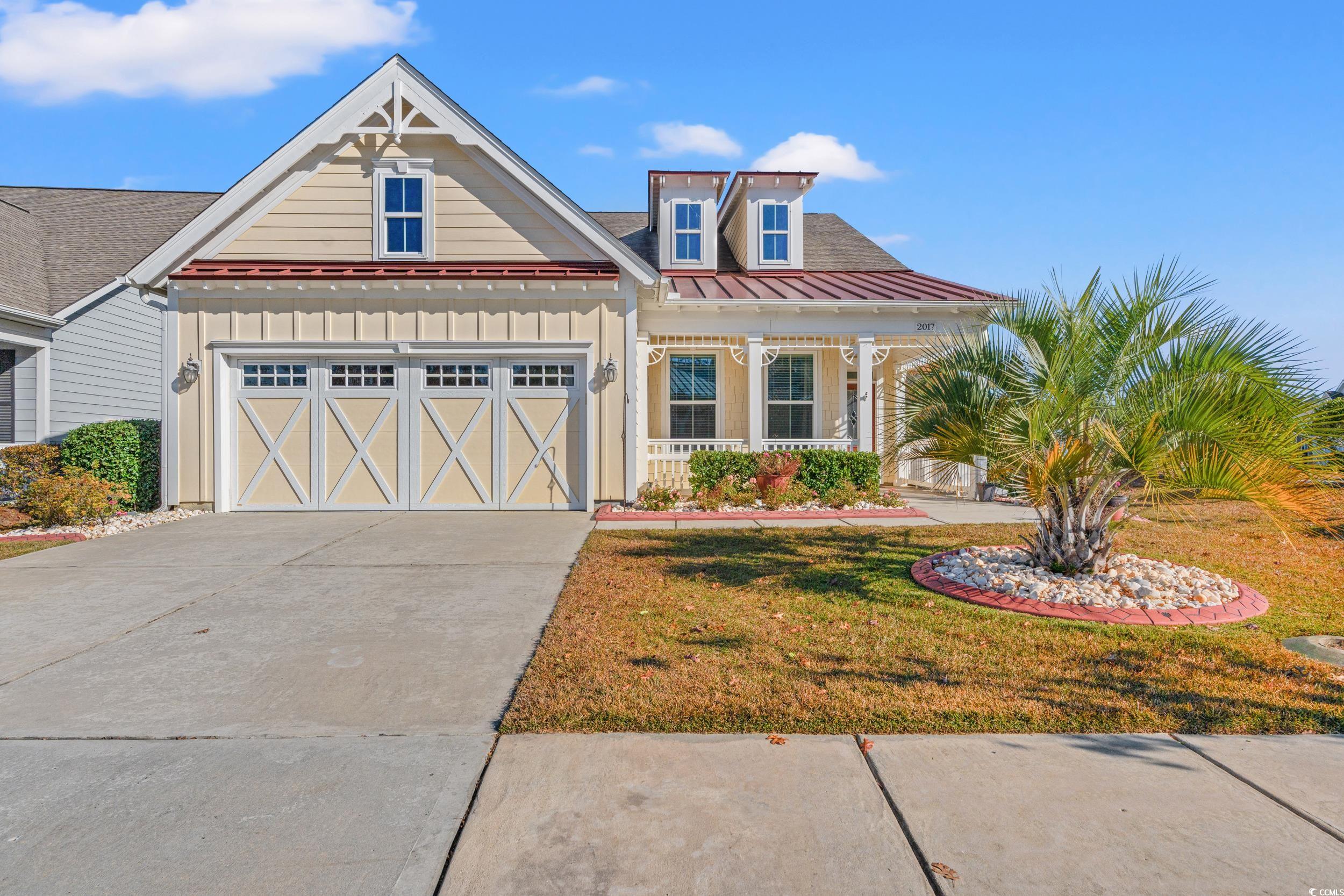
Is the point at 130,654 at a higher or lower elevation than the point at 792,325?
lower

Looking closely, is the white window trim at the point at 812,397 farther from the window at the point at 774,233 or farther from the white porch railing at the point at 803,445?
the window at the point at 774,233

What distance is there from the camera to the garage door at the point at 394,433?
456 inches

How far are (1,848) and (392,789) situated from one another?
131 cm

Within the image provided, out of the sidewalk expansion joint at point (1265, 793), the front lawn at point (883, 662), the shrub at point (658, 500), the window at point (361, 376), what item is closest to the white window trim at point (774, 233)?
the shrub at point (658, 500)

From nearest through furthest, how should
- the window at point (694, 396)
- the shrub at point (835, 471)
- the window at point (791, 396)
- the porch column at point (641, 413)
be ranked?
1. the porch column at point (641, 413)
2. the shrub at point (835, 471)
3. the window at point (694, 396)
4. the window at point (791, 396)

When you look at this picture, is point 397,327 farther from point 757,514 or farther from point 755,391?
point 757,514

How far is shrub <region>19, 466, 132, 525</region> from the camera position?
988cm

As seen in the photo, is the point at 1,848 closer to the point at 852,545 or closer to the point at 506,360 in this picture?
the point at 852,545

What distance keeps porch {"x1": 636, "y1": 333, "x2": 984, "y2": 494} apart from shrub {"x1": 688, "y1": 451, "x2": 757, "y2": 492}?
1207mm

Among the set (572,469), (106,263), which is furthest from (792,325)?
(106,263)

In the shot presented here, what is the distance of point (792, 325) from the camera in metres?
13.4

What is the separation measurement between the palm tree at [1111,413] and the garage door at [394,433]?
A: 258 inches

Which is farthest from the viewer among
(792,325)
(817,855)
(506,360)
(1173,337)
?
(792,325)

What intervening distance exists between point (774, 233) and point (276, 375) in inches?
384
